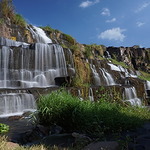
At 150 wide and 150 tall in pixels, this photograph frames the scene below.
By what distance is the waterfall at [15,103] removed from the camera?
31.1 feet

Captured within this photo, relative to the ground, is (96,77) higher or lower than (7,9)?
lower

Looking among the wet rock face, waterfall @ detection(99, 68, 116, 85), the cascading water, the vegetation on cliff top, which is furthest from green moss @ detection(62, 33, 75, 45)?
the wet rock face

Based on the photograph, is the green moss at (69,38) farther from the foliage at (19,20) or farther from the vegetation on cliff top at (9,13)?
the vegetation on cliff top at (9,13)

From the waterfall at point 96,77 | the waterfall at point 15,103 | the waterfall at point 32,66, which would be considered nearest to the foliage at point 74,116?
the waterfall at point 15,103

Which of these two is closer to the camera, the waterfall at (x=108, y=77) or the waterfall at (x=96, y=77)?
the waterfall at (x=96, y=77)

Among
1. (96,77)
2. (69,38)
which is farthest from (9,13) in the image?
(96,77)

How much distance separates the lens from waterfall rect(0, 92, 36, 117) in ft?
31.1

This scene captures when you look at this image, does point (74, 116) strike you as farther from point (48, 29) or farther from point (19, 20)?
point (48, 29)

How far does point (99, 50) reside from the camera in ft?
132

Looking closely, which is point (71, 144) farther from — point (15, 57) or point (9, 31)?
point (9, 31)

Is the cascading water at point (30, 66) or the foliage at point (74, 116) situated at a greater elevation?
the cascading water at point (30, 66)

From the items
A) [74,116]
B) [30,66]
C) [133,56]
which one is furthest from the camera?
[133,56]

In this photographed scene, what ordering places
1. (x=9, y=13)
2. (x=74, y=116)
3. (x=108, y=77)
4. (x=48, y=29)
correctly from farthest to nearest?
(x=48, y=29) → (x=9, y=13) → (x=108, y=77) → (x=74, y=116)

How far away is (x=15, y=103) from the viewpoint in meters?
9.73
